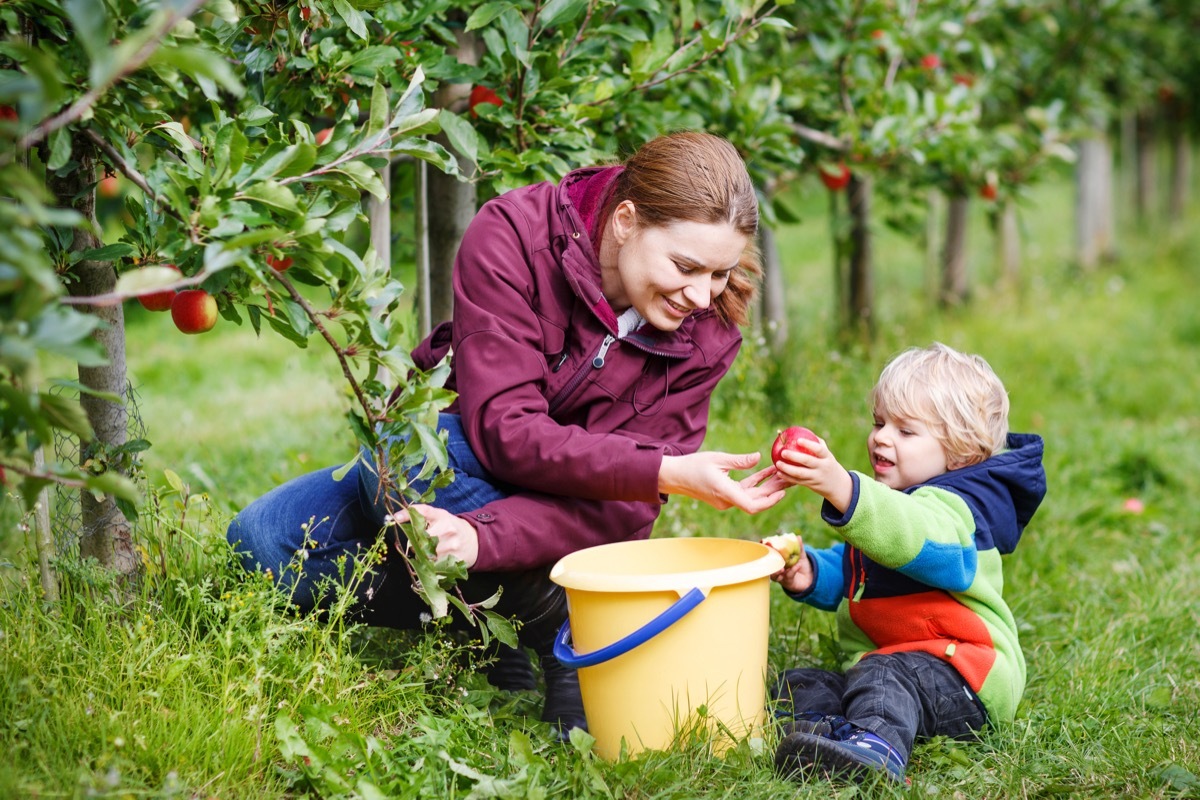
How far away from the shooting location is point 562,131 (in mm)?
2619

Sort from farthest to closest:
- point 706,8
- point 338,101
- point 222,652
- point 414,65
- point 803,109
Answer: point 803,109 → point 706,8 → point 338,101 → point 414,65 → point 222,652

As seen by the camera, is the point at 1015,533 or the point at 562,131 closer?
the point at 1015,533

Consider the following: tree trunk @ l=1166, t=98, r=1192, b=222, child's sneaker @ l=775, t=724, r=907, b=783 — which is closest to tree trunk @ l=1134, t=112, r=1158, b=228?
tree trunk @ l=1166, t=98, r=1192, b=222

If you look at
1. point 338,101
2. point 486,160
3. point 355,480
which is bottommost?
point 355,480

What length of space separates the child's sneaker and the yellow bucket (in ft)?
0.30

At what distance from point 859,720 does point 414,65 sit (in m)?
1.67

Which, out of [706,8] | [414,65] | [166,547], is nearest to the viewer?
[166,547]

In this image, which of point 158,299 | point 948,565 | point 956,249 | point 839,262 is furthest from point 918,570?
point 956,249

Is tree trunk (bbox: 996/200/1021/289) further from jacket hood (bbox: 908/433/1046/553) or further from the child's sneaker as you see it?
the child's sneaker

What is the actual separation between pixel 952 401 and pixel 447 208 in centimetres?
144

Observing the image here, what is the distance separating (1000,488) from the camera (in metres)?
2.30

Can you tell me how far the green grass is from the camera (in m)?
1.83

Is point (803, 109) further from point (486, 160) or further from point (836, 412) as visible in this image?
point (486, 160)

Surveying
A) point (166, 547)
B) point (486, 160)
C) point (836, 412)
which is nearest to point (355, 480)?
point (166, 547)
